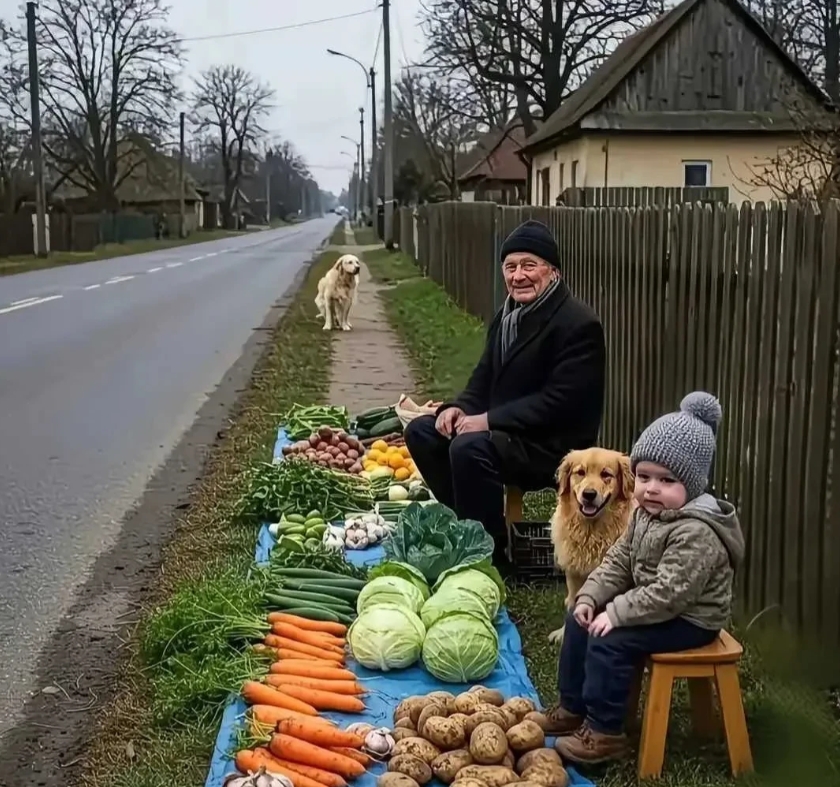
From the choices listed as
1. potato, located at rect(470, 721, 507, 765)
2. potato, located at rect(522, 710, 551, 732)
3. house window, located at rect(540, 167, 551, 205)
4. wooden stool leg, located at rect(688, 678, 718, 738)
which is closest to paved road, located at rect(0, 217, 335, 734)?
potato, located at rect(470, 721, 507, 765)

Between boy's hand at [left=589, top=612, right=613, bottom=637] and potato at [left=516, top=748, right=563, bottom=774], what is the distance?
0.40m

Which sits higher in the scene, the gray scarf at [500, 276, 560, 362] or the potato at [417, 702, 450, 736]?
the gray scarf at [500, 276, 560, 362]

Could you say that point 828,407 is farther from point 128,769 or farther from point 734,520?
point 128,769

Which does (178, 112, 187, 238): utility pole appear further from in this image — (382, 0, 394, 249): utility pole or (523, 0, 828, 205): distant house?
(523, 0, 828, 205): distant house

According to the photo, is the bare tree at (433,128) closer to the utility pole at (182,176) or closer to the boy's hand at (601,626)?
the utility pole at (182,176)

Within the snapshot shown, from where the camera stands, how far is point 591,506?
15.1 ft

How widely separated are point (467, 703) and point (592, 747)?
45 cm

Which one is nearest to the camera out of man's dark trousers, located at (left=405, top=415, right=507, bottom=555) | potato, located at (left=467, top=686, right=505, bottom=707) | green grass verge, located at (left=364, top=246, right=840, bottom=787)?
green grass verge, located at (left=364, top=246, right=840, bottom=787)

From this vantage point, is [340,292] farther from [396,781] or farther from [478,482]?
[396,781]

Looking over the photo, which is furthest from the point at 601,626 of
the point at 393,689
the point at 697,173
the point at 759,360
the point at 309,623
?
the point at 697,173

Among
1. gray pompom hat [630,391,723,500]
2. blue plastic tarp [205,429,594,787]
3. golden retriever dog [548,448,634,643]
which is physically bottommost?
blue plastic tarp [205,429,594,787]

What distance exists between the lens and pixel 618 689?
386cm

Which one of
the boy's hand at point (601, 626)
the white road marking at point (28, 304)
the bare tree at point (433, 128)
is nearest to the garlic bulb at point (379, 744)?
the boy's hand at point (601, 626)

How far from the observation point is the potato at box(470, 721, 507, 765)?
12.5 feet
